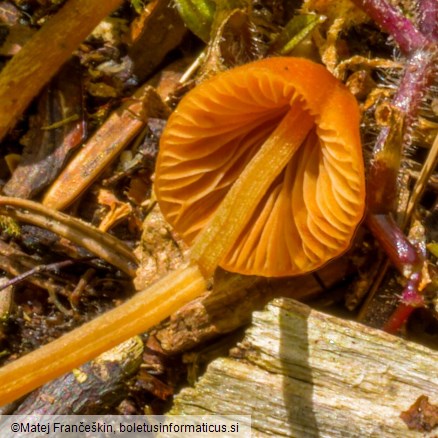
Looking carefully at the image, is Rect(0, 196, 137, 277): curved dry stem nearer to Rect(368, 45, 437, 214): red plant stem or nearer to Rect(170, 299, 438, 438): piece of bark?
Rect(170, 299, 438, 438): piece of bark

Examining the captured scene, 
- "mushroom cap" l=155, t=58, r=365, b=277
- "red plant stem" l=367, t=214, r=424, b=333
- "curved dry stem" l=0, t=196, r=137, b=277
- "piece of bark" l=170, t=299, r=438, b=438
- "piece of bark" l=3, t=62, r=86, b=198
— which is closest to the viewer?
"mushroom cap" l=155, t=58, r=365, b=277

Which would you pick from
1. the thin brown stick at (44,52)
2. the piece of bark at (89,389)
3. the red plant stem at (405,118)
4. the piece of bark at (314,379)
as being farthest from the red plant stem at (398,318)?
the thin brown stick at (44,52)

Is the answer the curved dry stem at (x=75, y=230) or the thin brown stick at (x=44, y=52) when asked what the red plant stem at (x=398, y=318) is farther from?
the thin brown stick at (x=44, y=52)

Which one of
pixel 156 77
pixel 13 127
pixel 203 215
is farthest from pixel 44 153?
pixel 203 215

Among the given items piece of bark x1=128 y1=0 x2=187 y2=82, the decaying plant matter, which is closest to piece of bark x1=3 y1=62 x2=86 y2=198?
the decaying plant matter

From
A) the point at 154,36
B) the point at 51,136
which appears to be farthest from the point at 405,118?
the point at 51,136

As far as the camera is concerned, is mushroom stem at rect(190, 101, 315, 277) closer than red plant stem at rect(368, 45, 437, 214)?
Yes
